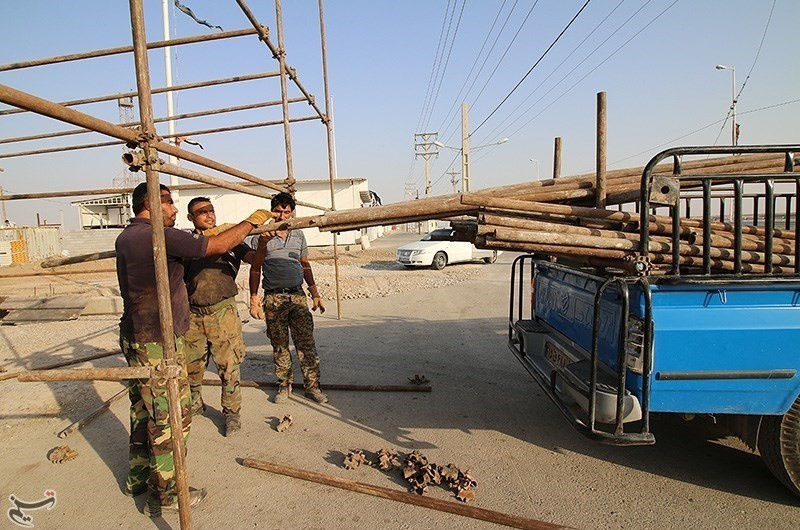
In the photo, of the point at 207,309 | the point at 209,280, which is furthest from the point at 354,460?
the point at 209,280

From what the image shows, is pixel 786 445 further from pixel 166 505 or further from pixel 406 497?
pixel 166 505

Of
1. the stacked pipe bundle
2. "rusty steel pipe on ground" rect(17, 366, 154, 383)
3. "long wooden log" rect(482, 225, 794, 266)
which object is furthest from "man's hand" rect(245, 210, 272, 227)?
"long wooden log" rect(482, 225, 794, 266)

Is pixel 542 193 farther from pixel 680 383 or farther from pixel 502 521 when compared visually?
pixel 502 521

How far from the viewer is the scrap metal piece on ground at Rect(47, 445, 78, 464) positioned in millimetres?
3152

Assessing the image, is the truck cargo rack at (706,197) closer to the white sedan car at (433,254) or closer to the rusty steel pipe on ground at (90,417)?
the rusty steel pipe on ground at (90,417)

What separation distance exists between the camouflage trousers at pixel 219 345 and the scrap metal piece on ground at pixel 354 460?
117cm

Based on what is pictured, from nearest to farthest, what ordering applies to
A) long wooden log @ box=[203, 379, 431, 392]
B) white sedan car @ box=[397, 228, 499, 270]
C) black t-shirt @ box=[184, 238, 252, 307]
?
black t-shirt @ box=[184, 238, 252, 307] → long wooden log @ box=[203, 379, 431, 392] → white sedan car @ box=[397, 228, 499, 270]

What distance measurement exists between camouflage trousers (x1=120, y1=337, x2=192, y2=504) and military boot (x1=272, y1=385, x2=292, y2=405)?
137 centimetres

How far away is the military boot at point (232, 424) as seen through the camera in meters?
3.53

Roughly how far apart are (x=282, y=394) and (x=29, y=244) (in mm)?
26555

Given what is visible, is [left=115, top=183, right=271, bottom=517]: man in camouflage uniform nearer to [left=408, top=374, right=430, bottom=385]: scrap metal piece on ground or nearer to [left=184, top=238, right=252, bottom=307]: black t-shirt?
[left=184, top=238, right=252, bottom=307]: black t-shirt

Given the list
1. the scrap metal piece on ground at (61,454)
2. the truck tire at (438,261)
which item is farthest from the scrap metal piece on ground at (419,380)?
the truck tire at (438,261)

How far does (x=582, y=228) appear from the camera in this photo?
270cm

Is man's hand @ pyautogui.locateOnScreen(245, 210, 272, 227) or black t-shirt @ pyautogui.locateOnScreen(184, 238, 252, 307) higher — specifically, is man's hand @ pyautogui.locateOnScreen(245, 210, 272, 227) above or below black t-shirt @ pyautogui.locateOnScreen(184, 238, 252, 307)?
above
